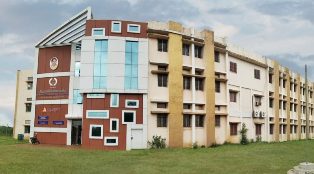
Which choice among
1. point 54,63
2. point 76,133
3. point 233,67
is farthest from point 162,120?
point 54,63

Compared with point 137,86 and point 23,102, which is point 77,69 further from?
point 23,102

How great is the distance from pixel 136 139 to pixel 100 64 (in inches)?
338

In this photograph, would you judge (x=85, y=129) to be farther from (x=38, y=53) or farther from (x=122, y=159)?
(x=38, y=53)

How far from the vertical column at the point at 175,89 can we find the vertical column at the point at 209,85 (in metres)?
4.08

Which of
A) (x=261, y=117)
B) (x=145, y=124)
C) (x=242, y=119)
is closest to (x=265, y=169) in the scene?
(x=145, y=124)

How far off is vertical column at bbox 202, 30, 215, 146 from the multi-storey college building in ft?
0.38

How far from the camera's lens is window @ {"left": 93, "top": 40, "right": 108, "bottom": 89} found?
35375 mm

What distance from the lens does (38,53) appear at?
44562 millimetres

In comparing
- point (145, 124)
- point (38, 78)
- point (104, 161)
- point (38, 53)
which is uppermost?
point (38, 53)

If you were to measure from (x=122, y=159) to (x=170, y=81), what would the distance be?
13.0m

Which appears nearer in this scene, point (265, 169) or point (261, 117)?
point (265, 169)

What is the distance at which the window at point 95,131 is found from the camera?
3496 centimetres

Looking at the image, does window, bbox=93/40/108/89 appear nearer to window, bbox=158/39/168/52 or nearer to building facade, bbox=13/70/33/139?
window, bbox=158/39/168/52

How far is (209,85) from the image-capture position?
40656 mm
